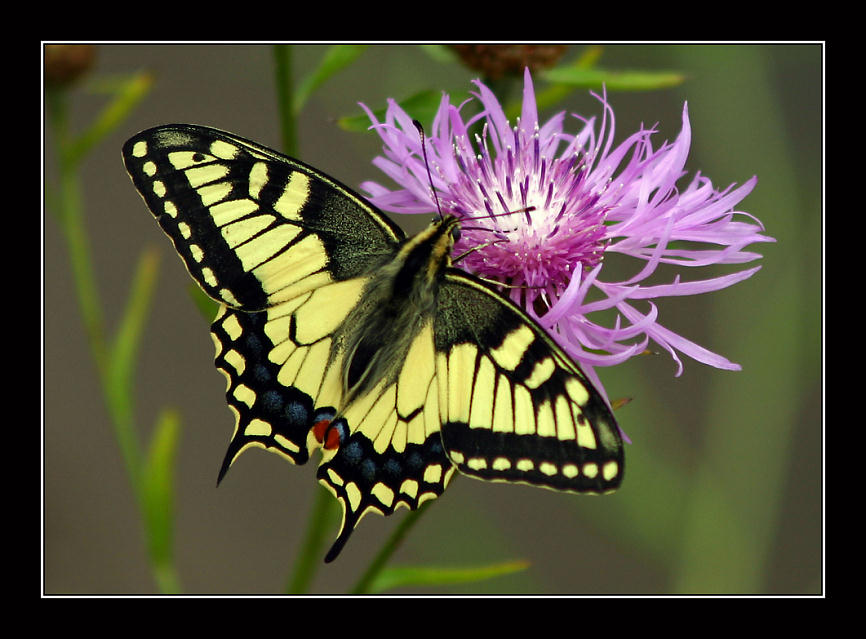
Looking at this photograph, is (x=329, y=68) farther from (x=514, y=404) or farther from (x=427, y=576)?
(x=427, y=576)

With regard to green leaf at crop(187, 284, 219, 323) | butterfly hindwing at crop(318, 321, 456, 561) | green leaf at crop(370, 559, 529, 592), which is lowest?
green leaf at crop(370, 559, 529, 592)

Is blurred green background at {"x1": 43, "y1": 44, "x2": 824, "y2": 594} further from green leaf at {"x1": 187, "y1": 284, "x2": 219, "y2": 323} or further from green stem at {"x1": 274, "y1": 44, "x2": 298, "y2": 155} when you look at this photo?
green leaf at {"x1": 187, "y1": 284, "x2": 219, "y2": 323}

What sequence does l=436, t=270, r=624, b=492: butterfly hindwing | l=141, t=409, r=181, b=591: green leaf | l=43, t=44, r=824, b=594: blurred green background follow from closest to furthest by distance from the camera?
Result: l=436, t=270, r=624, b=492: butterfly hindwing
l=141, t=409, r=181, b=591: green leaf
l=43, t=44, r=824, b=594: blurred green background

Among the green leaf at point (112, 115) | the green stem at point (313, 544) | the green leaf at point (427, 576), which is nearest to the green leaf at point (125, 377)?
the green leaf at point (112, 115)

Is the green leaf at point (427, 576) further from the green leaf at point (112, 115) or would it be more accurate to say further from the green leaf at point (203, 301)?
the green leaf at point (112, 115)

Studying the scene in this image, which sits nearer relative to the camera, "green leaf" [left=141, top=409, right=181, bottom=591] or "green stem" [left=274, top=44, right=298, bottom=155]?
"green stem" [left=274, top=44, right=298, bottom=155]

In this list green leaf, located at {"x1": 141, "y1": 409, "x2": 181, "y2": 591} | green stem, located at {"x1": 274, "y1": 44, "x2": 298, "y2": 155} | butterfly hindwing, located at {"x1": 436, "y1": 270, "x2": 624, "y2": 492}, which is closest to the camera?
butterfly hindwing, located at {"x1": 436, "y1": 270, "x2": 624, "y2": 492}

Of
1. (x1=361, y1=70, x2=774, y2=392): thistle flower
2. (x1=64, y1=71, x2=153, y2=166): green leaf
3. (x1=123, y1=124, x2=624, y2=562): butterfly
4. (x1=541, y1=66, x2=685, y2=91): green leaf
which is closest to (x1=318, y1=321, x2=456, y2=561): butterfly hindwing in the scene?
(x1=123, y1=124, x2=624, y2=562): butterfly
